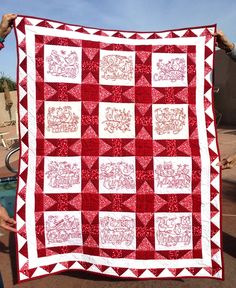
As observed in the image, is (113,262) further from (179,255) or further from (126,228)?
(179,255)

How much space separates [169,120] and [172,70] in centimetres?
46

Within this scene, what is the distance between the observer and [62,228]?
3.42 metres

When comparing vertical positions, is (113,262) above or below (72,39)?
below

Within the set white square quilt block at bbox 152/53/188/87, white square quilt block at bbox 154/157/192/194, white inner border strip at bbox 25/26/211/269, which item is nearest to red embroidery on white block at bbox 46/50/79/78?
white inner border strip at bbox 25/26/211/269

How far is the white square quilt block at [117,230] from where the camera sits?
3.39 meters

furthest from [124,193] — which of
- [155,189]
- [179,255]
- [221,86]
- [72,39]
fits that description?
[221,86]

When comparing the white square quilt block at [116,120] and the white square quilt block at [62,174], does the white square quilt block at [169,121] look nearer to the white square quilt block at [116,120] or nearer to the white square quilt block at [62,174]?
the white square quilt block at [116,120]

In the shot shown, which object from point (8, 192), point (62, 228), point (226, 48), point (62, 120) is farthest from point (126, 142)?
point (8, 192)

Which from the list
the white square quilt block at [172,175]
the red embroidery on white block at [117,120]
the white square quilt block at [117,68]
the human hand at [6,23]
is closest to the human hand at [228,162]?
the white square quilt block at [172,175]

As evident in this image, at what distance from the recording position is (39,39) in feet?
10.6

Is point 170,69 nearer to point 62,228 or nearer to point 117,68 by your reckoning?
point 117,68

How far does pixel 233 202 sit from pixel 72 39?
4.04 metres

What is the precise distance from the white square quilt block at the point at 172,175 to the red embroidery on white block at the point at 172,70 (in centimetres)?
74

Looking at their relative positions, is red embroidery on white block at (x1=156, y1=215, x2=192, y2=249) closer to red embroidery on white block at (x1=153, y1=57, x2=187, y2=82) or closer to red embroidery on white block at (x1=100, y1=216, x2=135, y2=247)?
red embroidery on white block at (x1=100, y1=216, x2=135, y2=247)
